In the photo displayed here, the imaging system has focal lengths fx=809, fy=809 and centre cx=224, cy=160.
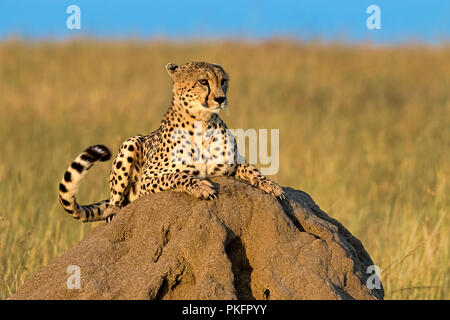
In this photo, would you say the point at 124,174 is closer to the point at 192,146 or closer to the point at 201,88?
the point at 192,146

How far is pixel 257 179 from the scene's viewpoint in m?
4.35

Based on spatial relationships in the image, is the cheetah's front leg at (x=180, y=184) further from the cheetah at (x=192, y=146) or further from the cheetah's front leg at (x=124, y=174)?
the cheetah's front leg at (x=124, y=174)

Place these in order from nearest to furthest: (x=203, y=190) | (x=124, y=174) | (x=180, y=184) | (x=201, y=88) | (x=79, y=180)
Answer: (x=203, y=190)
(x=180, y=184)
(x=201, y=88)
(x=79, y=180)
(x=124, y=174)

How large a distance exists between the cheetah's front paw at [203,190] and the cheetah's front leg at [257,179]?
1.15ft

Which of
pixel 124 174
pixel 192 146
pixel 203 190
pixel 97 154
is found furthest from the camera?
pixel 124 174

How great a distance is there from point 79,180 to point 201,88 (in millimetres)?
988

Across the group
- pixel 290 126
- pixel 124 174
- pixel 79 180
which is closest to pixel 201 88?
pixel 124 174

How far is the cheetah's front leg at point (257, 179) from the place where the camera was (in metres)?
4.17

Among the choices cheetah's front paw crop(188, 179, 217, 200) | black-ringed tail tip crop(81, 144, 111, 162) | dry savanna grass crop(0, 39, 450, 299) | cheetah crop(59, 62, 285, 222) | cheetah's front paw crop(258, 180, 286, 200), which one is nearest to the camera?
cheetah's front paw crop(188, 179, 217, 200)

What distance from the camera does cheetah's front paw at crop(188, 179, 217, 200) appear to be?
3906mm

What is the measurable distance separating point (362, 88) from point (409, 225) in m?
7.45

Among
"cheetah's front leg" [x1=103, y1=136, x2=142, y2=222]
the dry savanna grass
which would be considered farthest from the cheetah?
the dry savanna grass

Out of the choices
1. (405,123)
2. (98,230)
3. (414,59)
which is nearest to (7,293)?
(98,230)

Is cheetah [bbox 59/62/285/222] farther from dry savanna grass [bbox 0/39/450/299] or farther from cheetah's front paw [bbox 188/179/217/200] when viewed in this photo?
dry savanna grass [bbox 0/39/450/299]
